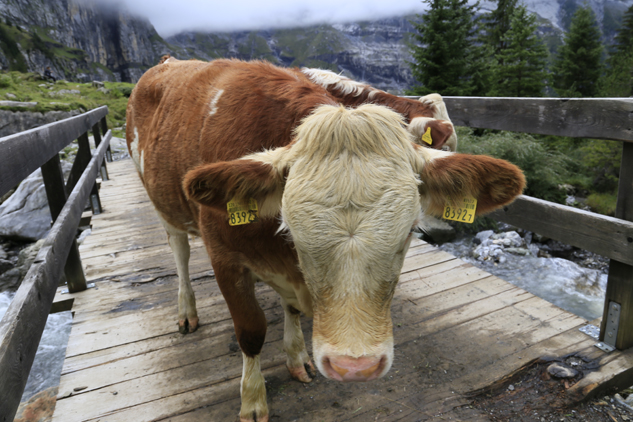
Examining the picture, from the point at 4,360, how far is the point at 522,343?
2.79m

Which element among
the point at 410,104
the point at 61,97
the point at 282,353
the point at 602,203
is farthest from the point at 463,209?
the point at 61,97

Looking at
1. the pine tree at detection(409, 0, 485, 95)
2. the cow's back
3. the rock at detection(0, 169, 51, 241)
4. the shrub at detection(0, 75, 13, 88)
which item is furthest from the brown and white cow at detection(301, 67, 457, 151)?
the shrub at detection(0, 75, 13, 88)

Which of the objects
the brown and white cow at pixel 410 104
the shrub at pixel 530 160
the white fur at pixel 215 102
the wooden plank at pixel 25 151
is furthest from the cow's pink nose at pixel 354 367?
the shrub at pixel 530 160

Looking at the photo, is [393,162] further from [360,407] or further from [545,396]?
[545,396]

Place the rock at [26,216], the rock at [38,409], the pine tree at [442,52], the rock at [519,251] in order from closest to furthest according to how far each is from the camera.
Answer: the rock at [38,409], the rock at [519,251], the rock at [26,216], the pine tree at [442,52]

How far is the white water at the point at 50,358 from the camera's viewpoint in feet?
12.0

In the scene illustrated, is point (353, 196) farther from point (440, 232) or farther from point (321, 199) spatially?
point (440, 232)

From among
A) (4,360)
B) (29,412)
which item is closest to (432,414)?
(4,360)

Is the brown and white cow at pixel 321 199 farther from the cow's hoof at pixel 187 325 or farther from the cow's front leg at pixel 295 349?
the cow's hoof at pixel 187 325

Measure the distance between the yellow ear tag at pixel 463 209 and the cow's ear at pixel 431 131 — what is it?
223 cm

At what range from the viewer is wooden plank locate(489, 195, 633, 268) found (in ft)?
7.10

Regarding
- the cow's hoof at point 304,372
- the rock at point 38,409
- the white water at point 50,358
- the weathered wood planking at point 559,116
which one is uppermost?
the weathered wood planking at point 559,116

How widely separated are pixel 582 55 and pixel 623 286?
34.5 metres

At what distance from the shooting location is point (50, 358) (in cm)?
411
